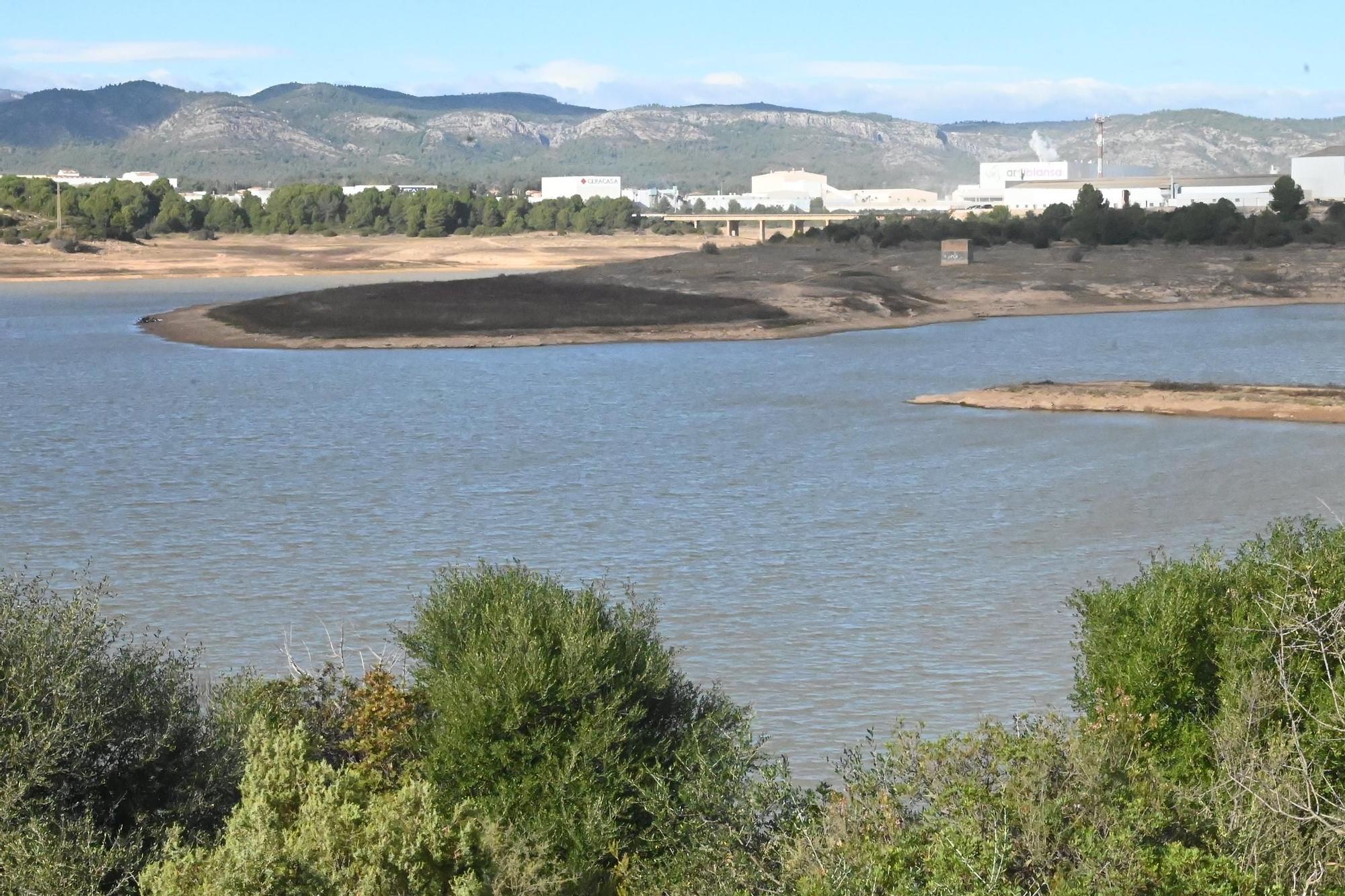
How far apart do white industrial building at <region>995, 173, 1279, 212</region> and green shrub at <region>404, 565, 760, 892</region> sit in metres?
96.9

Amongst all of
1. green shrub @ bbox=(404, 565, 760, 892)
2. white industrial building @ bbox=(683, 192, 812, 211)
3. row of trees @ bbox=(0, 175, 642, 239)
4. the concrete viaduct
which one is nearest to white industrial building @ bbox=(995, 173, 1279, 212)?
the concrete viaduct

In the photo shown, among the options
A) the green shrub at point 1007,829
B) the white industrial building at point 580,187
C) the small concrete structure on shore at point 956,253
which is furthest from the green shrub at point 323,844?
the white industrial building at point 580,187

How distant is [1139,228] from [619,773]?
65727 mm

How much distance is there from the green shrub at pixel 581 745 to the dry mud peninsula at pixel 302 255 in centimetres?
7304

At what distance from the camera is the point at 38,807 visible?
6.89 m

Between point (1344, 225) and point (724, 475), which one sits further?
point (1344, 225)

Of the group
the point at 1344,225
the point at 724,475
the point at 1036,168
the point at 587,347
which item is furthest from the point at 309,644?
the point at 1036,168

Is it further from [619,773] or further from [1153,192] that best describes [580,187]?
[619,773]

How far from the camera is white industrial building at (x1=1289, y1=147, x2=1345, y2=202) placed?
97.4 metres

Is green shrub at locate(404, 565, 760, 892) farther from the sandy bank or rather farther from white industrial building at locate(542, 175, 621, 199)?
white industrial building at locate(542, 175, 621, 199)

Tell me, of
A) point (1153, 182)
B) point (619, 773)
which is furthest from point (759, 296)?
point (1153, 182)

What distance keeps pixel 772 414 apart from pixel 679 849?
2231 centimetres

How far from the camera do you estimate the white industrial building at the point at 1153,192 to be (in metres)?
106

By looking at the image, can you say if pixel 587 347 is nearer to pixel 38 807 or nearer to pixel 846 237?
pixel 846 237
